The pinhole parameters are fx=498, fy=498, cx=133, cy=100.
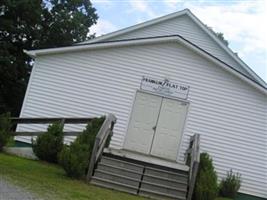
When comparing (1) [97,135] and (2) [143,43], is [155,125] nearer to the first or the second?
(2) [143,43]

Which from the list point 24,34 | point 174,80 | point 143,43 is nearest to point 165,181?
point 174,80

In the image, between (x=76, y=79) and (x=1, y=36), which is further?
(x=1, y=36)

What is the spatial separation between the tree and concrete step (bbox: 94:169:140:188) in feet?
63.7

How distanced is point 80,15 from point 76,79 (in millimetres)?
20544

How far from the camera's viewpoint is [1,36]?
3403cm

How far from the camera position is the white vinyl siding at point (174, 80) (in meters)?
18.6

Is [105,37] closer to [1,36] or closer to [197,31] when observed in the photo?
[197,31]

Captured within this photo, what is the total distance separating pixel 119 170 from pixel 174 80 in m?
5.54

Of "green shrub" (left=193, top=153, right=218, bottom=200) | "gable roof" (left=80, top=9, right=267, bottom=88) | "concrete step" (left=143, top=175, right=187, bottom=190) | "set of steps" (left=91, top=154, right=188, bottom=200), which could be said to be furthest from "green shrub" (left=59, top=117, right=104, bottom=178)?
"gable roof" (left=80, top=9, right=267, bottom=88)

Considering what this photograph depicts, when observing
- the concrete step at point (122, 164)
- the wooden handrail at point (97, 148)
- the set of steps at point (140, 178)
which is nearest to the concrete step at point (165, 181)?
the set of steps at point (140, 178)

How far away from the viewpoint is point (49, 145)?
1558cm

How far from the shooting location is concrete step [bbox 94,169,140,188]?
1401 cm

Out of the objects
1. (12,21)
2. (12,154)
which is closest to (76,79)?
(12,154)

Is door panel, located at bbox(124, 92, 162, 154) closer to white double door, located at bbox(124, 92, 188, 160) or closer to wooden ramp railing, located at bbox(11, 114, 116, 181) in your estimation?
white double door, located at bbox(124, 92, 188, 160)
